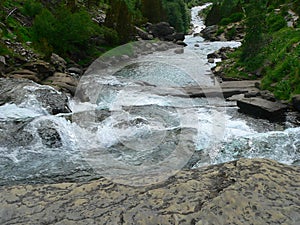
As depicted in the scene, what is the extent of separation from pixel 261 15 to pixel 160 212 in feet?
71.8

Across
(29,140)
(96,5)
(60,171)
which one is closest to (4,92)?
(29,140)

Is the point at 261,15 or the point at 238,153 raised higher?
the point at 261,15

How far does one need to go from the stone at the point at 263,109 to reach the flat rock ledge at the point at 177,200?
1023cm

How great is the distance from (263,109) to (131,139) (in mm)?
6736

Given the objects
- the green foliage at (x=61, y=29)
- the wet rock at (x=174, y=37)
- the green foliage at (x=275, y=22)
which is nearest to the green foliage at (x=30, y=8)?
the green foliage at (x=61, y=29)

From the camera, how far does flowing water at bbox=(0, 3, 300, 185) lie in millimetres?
7234

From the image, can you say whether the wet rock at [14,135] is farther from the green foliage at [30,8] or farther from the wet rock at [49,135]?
the green foliage at [30,8]

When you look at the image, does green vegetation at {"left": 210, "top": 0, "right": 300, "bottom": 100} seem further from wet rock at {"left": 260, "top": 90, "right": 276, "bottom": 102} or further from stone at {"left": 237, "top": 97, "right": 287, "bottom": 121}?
stone at {"left": 237, "top": 97, "right": 287, "bottom": 121}

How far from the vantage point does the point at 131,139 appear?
384 inches

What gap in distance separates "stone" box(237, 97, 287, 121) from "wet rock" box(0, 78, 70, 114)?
8.04 metres

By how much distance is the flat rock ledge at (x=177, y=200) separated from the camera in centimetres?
289

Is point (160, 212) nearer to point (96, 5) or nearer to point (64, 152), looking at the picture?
point (64, 152)

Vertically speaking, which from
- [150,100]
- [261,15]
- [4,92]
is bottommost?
[150,100]

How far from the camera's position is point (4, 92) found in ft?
40.5
